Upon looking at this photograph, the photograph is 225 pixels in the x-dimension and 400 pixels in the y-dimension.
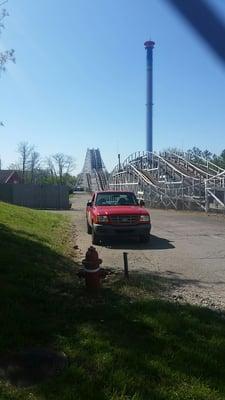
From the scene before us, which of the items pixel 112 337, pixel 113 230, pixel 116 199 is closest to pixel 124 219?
pixel 113 230

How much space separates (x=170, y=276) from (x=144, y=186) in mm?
44964

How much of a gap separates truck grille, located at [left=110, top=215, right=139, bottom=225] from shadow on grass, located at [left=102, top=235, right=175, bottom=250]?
0.67m

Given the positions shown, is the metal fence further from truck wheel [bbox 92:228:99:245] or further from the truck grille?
the truck grille

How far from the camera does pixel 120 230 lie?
14.6 meters

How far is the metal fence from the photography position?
43.5m

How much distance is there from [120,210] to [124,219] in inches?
13.3

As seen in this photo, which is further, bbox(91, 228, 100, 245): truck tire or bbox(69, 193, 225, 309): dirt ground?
bbox(91, 228, 100, 245): truck tire

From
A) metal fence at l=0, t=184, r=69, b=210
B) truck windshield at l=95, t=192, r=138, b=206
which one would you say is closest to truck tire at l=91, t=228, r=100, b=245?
truck windshield at l=95, t=192, r=138, b=206

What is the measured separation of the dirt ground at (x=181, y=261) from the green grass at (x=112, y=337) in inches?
29.0

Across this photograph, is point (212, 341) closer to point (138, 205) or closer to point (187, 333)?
point (187, 333)

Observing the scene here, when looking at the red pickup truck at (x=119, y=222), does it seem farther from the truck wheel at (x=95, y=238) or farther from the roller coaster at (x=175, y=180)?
the roller coaster at (x=175, y=180)

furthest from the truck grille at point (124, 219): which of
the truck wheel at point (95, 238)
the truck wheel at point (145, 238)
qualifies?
the truck wheel at point (95, 238)

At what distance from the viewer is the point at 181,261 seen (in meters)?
11.5

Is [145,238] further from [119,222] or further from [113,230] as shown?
[113,230]
